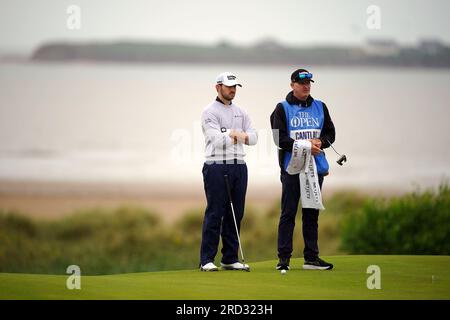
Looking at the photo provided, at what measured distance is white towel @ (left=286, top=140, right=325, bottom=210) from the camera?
1036 centimetres

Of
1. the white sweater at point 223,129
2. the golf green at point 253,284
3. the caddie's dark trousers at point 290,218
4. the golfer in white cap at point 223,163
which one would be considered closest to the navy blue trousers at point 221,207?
the golfer in white cap at point 223,163

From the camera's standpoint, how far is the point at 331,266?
1084 centimetres

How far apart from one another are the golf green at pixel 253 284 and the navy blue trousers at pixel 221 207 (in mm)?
308

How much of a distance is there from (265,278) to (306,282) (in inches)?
17.5

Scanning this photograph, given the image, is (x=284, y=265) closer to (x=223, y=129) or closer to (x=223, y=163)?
(x=223, y=163)

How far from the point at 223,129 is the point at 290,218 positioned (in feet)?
3.66

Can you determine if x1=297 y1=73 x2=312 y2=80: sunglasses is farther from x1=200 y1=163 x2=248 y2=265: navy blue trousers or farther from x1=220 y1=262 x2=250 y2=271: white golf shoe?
→ x1=220 y1=262 x2=250 y2=271: white golf shoe

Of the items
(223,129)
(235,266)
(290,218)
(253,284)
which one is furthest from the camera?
(235,266)

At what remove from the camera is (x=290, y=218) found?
34.6ft

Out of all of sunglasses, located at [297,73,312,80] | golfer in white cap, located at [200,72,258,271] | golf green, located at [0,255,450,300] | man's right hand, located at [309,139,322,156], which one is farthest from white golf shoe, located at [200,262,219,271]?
sunglasses, located at [297,73,312,80]

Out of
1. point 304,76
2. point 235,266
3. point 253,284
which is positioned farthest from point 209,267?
point 304,76

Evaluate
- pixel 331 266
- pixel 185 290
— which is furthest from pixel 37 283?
pixel 331 266

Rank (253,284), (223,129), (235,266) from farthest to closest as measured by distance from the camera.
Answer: (235,266)
(223,129)
(253,284)
